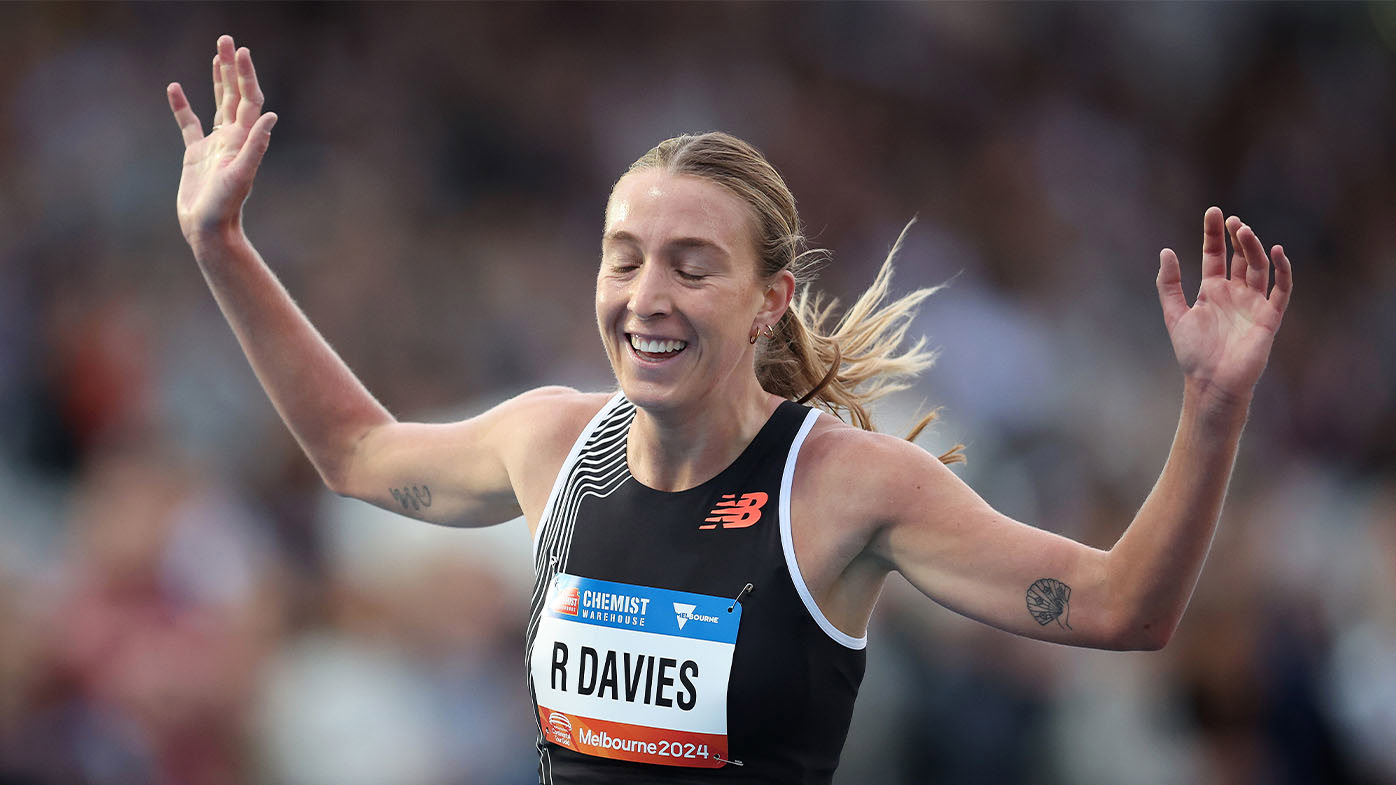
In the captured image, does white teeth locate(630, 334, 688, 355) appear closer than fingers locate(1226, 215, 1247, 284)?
No

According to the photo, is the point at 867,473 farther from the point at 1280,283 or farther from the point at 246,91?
the point at 246,91

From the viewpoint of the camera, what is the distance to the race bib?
2490 millimetres

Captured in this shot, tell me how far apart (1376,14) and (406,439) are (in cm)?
625

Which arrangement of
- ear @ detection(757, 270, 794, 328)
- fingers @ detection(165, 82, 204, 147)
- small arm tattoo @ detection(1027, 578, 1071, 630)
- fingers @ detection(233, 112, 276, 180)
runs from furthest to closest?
1. fingers @ detection(165, 82, 204, 147)
2. fingers @ detection(233, 112, 276, 180)
3. ear @ detection(757, 270, 794, 328)
4. small arm tattoo @ detection(1027, 578, 1071, 630)

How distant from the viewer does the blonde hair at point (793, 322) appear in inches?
106

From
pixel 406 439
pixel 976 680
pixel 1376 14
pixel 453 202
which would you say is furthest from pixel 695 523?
pixel 1376 14

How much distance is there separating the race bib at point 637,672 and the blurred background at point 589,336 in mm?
2511

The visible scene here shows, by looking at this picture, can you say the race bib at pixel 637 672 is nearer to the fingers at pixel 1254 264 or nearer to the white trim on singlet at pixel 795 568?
the white trim on singlet at pixel 795 568

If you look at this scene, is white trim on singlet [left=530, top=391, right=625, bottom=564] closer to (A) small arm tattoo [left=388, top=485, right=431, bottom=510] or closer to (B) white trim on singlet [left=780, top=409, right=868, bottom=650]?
(A) small arm tattoo [left=388, top=485, right=431, bottom=510]

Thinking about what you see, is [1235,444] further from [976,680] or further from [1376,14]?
[1376,14]

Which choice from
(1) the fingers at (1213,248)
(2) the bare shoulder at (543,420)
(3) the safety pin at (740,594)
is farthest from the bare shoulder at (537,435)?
(1) the fingers at (1213,248)

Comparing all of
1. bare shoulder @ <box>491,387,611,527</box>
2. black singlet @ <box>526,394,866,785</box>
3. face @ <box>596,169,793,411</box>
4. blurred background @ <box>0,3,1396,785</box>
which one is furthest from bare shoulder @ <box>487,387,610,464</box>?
blurred background @ <box>0,3,1396,785</box>

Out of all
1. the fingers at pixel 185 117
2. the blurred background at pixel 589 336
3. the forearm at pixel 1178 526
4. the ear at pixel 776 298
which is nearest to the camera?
the forearm at pixel 1178 526

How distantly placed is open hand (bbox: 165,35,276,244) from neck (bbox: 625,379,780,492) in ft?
3.50
